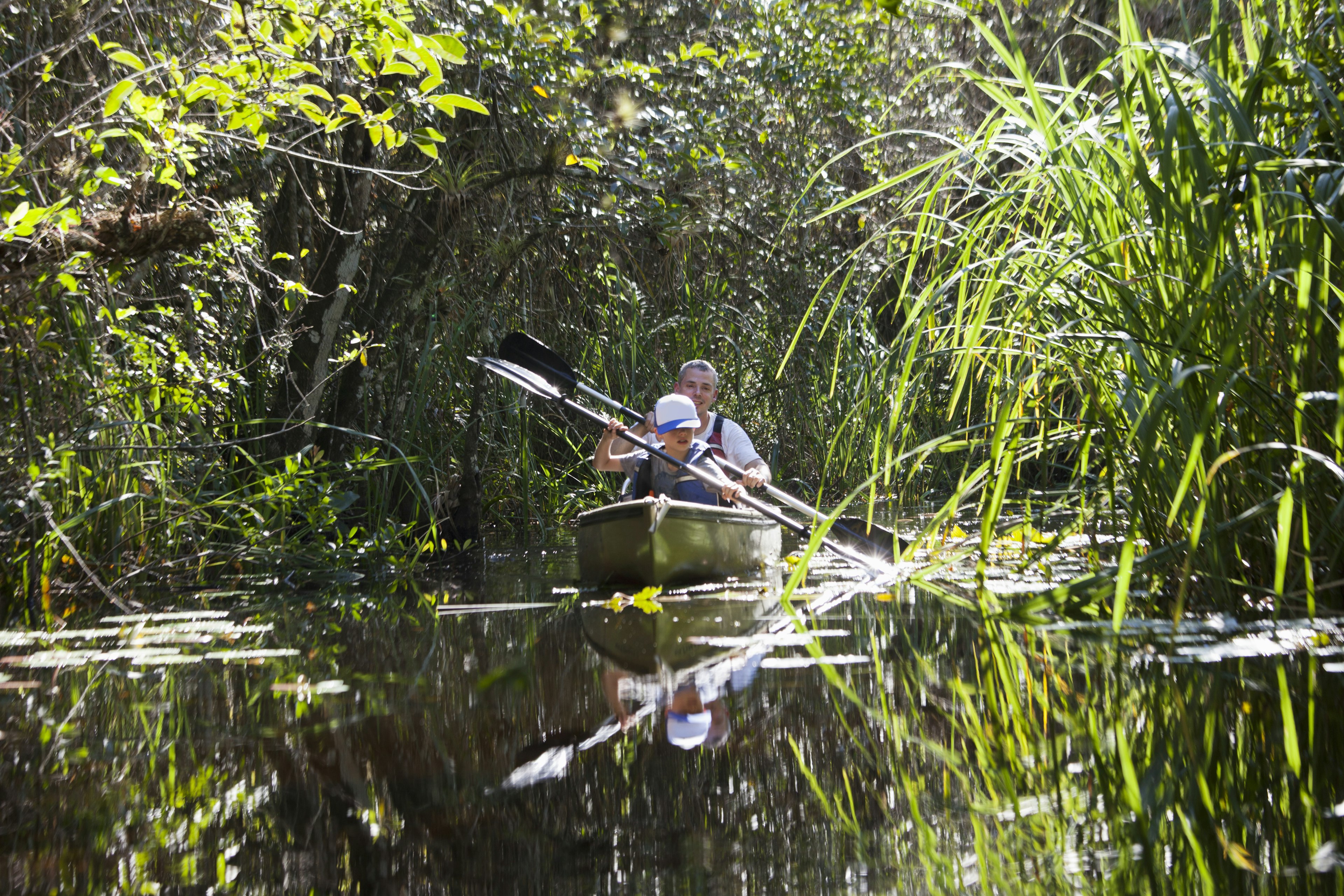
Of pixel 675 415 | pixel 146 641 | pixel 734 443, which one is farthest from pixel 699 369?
pixel 146 641

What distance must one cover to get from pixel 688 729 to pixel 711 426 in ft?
17.5

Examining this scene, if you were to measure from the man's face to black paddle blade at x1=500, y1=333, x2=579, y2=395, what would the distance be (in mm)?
709

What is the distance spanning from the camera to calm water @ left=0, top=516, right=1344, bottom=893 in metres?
1.68

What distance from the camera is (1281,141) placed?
123 inches

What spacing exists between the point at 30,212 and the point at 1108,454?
10.7 ft

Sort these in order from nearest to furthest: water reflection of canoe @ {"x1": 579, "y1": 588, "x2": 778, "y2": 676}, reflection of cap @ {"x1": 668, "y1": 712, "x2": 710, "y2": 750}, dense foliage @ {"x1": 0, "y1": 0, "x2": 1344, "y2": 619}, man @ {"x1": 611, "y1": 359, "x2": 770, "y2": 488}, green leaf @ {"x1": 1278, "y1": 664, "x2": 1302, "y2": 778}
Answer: green leaf @ {"x1": 1278, "y1": 664, "x2": 1302, "y2": 778} < reflection of cap @ {"x1": 668, "y1": 712, "x2": 710, "y2": 750} < dense foliage @ {"x1": 0, "y1": 0, "x2": 1344, "y2": 619} < water reflection of canoe @ {"x1": 579, "y1": 588, "x2": 778, "y2": 676} < man @ {"x1": 611, "y1": 359, "x2": 770, "y2": 488}

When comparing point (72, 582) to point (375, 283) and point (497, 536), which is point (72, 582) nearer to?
point (375, 283)

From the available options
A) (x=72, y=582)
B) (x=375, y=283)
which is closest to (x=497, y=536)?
(x=375, y=283)

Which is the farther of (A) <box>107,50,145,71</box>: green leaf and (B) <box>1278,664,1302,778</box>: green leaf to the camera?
(A) <box>107,50,145,71</box>: green leaf

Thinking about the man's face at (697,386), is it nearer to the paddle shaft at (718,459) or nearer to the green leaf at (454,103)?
the paddle shaft at (718,459)

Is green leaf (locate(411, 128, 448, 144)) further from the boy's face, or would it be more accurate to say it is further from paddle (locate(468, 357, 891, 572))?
the boy's face

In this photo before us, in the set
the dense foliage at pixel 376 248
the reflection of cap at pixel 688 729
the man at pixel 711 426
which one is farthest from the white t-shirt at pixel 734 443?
the reflection of cap at pixel 688 729

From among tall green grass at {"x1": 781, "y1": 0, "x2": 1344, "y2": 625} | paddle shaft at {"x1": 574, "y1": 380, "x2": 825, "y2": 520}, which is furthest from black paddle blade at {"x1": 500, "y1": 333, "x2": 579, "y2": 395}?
tall green grass at {"x1": 781, "y1": 0, "x2": 1344, "y2": 625}

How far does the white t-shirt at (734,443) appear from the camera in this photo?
7.77 meters
